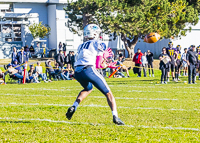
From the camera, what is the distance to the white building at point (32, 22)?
139ft

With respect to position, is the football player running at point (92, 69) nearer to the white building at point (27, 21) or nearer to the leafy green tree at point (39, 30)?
the leafy green tree at point (39, 30)

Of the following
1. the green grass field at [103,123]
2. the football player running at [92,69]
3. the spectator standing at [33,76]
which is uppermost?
the football player running at [92,69]

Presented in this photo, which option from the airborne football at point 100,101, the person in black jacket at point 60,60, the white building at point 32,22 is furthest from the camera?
the white building at point 32,22

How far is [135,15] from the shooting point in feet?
99.1

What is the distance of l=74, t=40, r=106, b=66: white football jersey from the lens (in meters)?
6.79

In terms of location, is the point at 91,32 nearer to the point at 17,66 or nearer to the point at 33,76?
the point at 33,76

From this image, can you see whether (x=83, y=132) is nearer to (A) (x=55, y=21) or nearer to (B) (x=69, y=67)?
(B) (x=69, y=67)

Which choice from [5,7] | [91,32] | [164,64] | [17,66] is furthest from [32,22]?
[91,32]

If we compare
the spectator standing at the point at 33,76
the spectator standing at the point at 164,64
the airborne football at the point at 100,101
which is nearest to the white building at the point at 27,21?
the airborne football at the point at 100,101

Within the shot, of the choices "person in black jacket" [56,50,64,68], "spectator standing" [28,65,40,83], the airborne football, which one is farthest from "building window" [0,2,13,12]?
"spectator standing" [28,65,40,83]

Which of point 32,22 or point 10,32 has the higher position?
point 32,22

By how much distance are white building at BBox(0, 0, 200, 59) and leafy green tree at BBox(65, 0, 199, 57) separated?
7.97m

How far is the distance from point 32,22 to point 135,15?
16.4m

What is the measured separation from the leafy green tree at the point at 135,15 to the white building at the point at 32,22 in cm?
797
